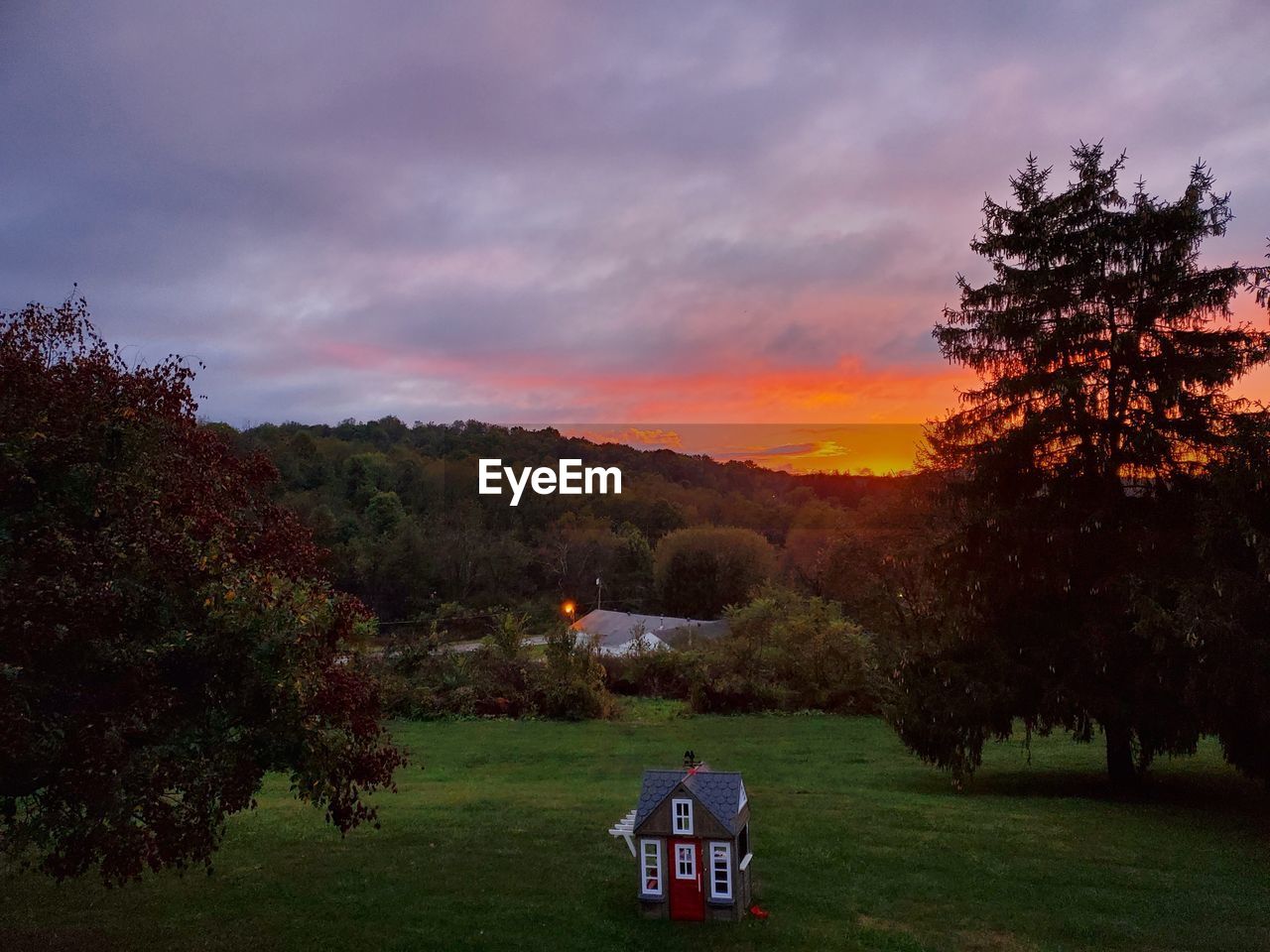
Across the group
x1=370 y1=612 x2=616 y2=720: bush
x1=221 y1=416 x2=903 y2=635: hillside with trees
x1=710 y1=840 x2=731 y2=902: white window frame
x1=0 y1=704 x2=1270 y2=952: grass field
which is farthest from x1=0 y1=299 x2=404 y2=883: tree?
x1=221 y1=416 x2=903 y2=635: hillside with trees

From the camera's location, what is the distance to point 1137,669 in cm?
1390

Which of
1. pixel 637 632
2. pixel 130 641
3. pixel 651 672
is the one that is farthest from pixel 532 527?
pixel 130 641

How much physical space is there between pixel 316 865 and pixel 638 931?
4880 mm

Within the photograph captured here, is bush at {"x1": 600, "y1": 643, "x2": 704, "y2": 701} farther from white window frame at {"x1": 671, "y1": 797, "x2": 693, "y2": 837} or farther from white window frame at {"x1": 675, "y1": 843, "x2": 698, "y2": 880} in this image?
white window frame at {"x1": 671, "y1": 797, "x2": 693, "y2": 837}

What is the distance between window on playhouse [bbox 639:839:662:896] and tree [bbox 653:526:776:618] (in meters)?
44.7

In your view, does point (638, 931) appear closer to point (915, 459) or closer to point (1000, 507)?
point (1000, 507)

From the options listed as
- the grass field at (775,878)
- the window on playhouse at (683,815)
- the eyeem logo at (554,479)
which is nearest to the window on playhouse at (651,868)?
the grass field at (775,878)

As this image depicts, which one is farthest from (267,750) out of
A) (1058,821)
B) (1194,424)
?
(1194,424)

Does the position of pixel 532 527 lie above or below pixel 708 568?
above

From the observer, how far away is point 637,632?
33.9 metres

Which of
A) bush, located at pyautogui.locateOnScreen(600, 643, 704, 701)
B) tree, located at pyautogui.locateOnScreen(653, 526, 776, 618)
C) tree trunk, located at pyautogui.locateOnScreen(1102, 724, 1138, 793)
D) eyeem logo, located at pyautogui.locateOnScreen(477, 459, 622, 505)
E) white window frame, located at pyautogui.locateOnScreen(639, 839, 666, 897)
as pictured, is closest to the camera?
white window frame, located at pyautogui.locateOnScreen(639, 839, 666, 897)

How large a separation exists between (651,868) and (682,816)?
88 cm

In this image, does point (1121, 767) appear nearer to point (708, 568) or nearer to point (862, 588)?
point (862, 588)

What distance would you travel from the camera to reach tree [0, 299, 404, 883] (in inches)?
258
